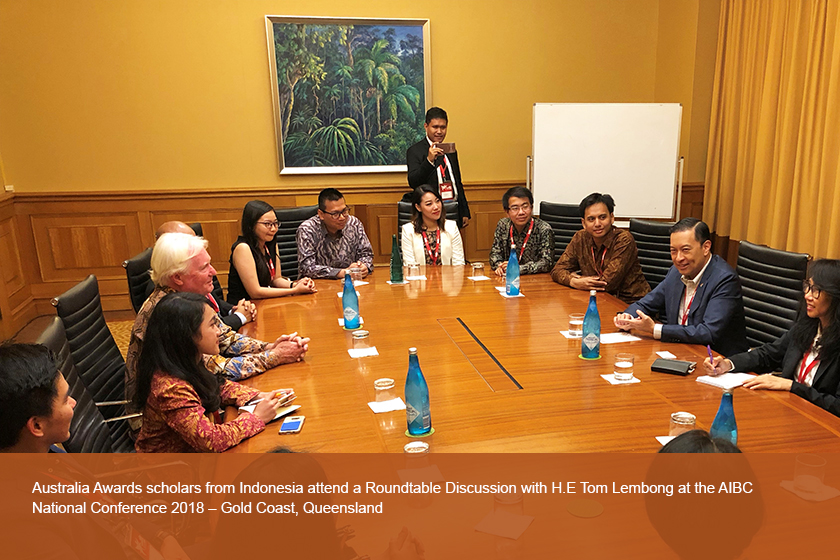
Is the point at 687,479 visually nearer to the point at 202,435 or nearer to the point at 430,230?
the point at 202,435

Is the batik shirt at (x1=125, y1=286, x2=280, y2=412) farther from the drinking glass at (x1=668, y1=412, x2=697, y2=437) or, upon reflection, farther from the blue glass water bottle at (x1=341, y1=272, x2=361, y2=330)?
the drinking glass at (x1=668, y1=412, x2=697, y2=437)

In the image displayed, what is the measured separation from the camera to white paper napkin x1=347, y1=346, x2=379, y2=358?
245 centimetres

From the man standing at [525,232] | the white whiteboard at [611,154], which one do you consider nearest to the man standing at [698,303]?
the man standing at [525,232]

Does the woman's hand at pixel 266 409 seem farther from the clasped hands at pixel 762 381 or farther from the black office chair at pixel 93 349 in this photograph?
the clasped hands at pixel 762 381

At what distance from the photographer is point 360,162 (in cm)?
579

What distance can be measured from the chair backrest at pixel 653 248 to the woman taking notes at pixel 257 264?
2273 mm

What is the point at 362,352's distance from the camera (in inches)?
97.6

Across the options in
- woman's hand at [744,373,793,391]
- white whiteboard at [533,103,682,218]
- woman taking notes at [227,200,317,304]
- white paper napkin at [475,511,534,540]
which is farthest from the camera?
white whiteboard at [533,103,682,218]

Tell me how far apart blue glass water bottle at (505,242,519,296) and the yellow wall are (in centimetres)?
285

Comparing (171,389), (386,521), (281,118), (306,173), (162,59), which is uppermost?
(162,59)

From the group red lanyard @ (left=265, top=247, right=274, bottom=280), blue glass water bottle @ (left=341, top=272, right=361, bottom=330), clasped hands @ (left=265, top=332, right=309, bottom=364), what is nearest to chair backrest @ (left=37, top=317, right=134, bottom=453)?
clasped hands @ (left=265, top=332, right=309, bottom=364)

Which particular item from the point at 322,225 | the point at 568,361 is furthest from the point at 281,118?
the point at 568,361

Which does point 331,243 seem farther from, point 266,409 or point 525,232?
point 266,409

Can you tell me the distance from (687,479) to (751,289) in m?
2.39
